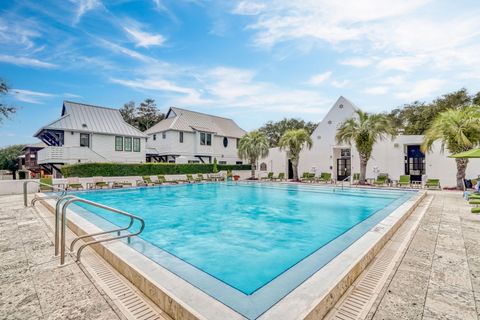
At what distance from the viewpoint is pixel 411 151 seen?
1989 centimetres

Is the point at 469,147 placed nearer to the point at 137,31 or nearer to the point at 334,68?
the point at 334,68

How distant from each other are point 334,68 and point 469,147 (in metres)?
9.55

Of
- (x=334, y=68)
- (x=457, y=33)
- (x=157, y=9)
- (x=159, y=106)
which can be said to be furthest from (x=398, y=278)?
(x=159, y=106)

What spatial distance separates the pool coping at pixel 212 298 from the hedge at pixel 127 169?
16.7 metres

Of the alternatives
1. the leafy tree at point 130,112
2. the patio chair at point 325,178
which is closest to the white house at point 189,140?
the patio chair at point 325,178

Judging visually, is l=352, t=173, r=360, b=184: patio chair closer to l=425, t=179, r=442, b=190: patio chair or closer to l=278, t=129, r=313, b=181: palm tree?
l=278, t=129, r=313, b=181: palm tree

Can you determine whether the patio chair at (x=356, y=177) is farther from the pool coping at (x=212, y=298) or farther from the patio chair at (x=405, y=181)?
the pool coping at (x=212, y=298)

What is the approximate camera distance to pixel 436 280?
3.53 m

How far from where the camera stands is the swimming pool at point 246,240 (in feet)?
12.8

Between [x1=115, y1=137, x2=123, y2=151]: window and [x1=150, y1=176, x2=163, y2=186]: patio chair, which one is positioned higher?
[x1=115, y1=137, x2=123, y2=151]: window

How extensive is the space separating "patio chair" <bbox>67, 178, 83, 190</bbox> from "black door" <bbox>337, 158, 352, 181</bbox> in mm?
22049

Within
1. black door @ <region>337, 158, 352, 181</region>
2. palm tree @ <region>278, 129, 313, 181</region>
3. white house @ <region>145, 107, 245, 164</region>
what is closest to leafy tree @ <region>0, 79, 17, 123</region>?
white house @ <region>145, 107, 245, 164</region>

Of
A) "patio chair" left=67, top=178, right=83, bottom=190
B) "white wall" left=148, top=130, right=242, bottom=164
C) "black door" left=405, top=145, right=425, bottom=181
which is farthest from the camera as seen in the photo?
"white wall" left=148, top=130, right=242, bottom=164

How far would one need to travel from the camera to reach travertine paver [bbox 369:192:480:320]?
2.79 meters
